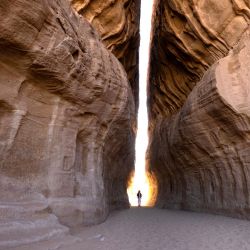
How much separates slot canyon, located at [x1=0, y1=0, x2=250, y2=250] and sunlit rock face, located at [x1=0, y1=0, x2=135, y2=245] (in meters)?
0.03

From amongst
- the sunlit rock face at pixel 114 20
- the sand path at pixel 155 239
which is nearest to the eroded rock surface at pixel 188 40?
the sunlit rock face at pixel 114 20

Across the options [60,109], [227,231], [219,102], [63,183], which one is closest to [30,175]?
[63,183]

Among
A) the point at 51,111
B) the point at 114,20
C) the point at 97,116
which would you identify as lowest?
the point at 51,111

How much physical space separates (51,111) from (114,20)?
30.5 feet

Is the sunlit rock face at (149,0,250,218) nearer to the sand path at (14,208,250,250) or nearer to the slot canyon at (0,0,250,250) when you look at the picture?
the slot canyon at (0,0,250,250)

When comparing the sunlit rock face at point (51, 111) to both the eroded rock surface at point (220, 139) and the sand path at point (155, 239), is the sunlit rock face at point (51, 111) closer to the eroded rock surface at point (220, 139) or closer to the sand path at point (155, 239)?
the sand path at point (155, 239)

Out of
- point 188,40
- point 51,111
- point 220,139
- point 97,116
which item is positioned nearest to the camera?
point 51,111

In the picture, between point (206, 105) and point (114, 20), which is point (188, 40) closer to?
point (114, 20)

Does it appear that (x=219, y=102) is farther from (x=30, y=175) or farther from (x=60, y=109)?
(x=30, y=175)

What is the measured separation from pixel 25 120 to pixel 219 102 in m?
6.50

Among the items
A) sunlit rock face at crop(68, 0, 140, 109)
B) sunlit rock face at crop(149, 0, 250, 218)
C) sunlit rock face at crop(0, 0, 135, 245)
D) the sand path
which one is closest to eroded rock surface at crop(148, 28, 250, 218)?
sunlit rock face at crop(149, 0, 250, 218)

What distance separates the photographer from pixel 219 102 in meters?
10.3

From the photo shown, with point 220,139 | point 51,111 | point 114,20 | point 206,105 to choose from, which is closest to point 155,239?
point 51,111

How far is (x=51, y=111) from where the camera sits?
24.8ft
